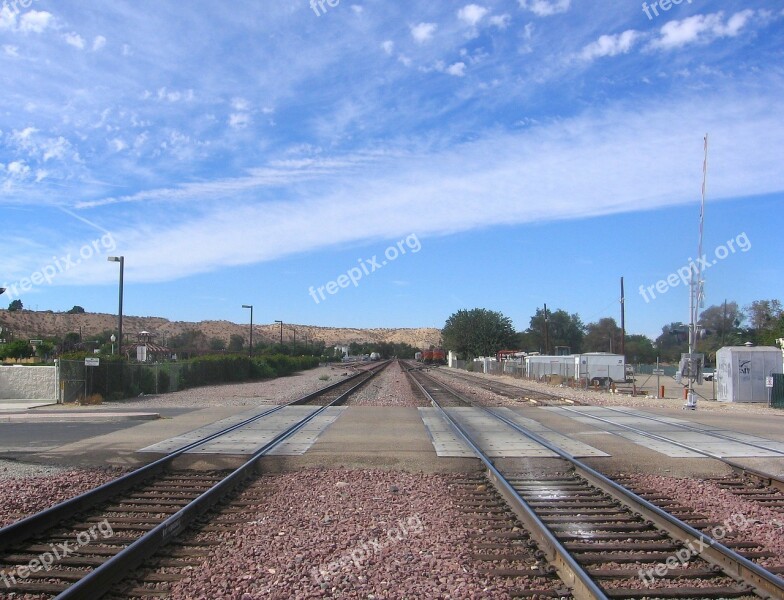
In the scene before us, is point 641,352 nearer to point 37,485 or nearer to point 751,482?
point 751,482

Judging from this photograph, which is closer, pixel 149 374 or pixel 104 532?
pixel 104 532

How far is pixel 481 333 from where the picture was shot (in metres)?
110

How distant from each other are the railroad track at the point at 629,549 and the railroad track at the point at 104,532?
3689mm

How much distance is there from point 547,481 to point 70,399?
77.7 feet

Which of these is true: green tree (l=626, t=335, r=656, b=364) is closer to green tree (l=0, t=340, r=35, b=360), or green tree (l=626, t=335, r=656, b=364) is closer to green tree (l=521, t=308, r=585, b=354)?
green tree (l=521, t=308, r=585, b=354)

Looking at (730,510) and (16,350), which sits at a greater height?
(16,350)

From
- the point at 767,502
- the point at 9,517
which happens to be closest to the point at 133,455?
the point at 9,517

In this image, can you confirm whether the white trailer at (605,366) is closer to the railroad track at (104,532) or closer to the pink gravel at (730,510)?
the pink gravel at (730,510)

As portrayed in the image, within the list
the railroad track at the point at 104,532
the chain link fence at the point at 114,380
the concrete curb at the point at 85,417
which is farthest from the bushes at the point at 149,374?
the railroad track at the point at 104,532

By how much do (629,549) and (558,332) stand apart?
136 meters

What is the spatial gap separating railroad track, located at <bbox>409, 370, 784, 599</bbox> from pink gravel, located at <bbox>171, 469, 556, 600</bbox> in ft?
2.46

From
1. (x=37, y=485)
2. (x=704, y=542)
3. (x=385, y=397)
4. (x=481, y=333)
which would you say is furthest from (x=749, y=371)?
(x=481, y=333)

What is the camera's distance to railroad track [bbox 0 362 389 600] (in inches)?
249

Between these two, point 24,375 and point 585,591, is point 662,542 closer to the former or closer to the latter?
point 585,591
